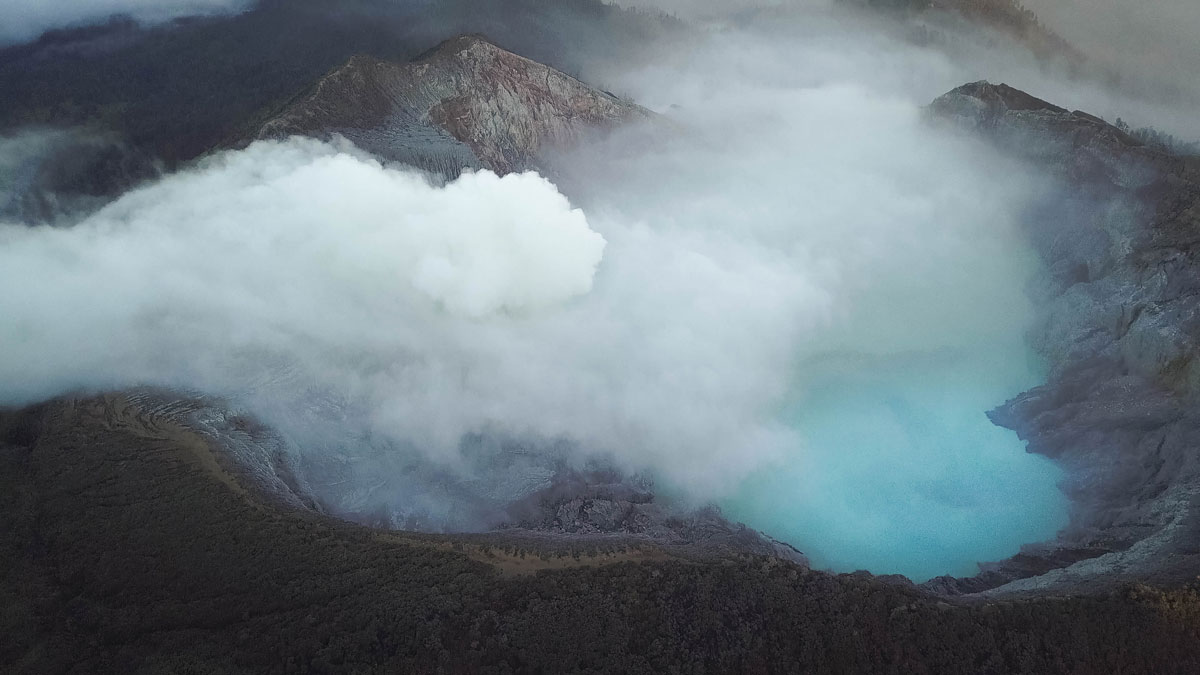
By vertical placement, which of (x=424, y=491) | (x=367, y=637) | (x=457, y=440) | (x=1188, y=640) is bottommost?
(x=367, y=637)

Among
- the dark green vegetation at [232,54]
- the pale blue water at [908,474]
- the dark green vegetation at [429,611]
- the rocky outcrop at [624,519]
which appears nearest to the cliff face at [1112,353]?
the pale blue water at [908,474]

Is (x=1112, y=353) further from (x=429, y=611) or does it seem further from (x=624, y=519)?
(x=429, y=611)

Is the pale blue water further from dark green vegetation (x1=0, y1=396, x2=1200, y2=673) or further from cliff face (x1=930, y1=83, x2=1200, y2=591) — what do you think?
dark green vegetation (x1=0, y1=396, x2=1200, y2=673)

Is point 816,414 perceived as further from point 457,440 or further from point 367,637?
point 367,637

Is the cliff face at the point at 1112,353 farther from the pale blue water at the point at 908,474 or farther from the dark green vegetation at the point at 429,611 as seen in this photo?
the dark green vegetation at the point at 429,611

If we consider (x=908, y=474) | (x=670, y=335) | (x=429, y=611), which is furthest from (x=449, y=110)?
(x=429, y=611)

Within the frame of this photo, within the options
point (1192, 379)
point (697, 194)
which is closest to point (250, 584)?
point (1192, 379)
